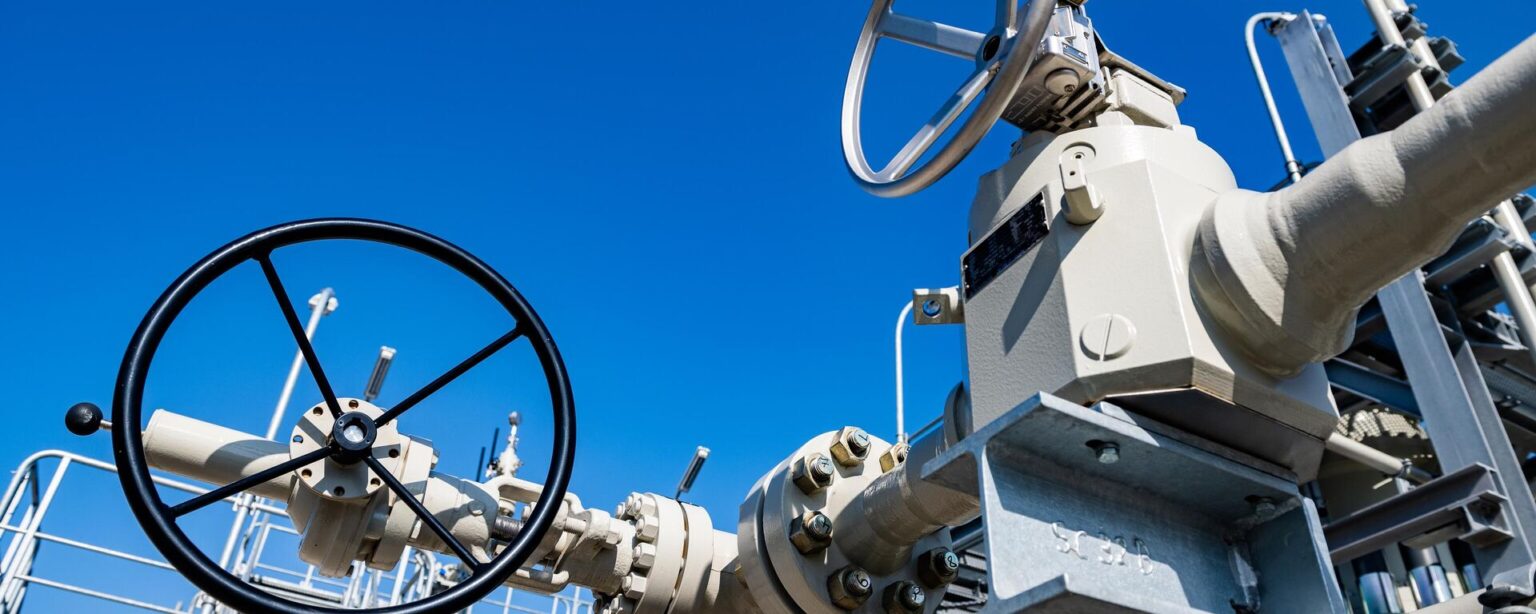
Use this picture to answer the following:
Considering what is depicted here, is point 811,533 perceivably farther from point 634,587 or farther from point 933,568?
point 634,587

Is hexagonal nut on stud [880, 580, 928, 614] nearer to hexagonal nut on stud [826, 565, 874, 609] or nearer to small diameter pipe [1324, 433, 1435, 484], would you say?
hexagonal nut on stud [826, 565, 874, 609]

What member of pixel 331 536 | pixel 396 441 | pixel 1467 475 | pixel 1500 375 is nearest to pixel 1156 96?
pixel 396 441

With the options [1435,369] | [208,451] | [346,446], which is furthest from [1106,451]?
[1435,369]

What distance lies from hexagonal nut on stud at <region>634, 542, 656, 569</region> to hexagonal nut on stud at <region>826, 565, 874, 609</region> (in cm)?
40

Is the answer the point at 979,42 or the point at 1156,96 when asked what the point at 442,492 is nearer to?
the point at 979,42

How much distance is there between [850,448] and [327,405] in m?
1.08

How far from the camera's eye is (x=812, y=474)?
233 centimetres

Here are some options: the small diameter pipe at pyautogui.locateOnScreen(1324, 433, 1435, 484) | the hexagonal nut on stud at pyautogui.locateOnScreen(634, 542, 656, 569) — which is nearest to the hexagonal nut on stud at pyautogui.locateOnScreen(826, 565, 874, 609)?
the hexagonal nut on stud at pyautogui.locateOnScreen(634, 542, 656, 569)

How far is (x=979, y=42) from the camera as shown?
178cm

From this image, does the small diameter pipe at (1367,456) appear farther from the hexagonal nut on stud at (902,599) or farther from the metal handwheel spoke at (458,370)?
the metal handwheel spoke at (458,370)

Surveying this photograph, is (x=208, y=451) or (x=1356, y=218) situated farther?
(x=208, y=451)

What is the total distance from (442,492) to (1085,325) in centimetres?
125

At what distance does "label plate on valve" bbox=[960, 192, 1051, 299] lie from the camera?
5.33 ft

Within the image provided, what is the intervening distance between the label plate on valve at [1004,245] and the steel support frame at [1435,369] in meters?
2.12
